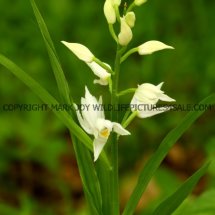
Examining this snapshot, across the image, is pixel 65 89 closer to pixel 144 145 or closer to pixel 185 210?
pixel 185 210

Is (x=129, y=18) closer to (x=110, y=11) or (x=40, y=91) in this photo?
(x=110, y=11)

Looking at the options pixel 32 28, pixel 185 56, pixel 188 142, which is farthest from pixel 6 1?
pixel 188 142

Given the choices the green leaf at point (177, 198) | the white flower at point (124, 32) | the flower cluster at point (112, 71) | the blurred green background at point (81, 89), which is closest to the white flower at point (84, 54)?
the flower cluster at point (112, 71)

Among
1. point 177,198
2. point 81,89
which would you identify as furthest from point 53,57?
point 81,89

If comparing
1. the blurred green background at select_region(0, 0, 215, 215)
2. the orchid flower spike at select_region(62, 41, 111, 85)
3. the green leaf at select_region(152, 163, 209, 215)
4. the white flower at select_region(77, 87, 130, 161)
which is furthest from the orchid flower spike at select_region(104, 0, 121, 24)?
the blurred green background at select_region(0, 0, 215, 215)

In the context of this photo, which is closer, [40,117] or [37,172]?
[40,117]

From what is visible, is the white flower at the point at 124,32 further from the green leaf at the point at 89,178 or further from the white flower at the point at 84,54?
the green leaf at the point at 89,178

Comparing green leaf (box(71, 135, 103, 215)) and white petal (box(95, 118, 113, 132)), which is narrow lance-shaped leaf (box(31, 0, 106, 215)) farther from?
white petal (box(95, 118, 113, 132))
